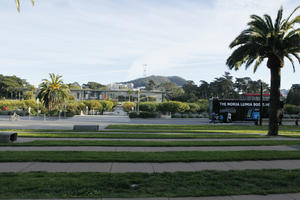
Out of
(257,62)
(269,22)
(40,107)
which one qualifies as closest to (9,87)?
(40,107)

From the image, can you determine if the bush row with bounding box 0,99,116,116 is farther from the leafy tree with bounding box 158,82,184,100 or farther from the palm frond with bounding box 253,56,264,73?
A: the leafy tree with bounding box 158,82,184,100

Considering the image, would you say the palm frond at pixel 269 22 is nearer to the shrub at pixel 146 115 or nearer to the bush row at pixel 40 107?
the shrub at pixel 146 115

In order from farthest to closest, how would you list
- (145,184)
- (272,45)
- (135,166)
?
(272,45) → (135,166) → (145,184)

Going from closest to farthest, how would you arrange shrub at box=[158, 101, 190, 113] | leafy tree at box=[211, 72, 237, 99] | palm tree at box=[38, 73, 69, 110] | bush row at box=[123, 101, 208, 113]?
palm tree at box=[38, 73, 69, 110]
shrub at box=[158, 101, 190, 113]
bush row at box=[123, 101, 208, 113]
leafy tree at box=[211, 72, 237, 99]

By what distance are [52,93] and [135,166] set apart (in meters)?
39.4

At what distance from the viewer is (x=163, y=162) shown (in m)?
8.89

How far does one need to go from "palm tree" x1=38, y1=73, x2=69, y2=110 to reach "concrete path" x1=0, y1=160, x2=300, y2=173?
123 ft

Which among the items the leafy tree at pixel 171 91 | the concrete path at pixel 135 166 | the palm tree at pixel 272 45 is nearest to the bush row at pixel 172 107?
the palm tree at pixel 272 45

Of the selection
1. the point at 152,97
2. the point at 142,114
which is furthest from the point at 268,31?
the point at 152,97

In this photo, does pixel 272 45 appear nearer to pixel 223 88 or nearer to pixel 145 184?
pixel 145 184

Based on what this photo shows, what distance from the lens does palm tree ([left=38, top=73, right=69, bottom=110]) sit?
43.5 meters

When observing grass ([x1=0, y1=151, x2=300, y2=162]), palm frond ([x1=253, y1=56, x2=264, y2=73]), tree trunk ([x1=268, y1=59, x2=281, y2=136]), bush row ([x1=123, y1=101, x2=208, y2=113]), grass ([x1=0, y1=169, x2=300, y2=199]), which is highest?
palm frond ([x1=253, y1=56, x2=264, y2=73])

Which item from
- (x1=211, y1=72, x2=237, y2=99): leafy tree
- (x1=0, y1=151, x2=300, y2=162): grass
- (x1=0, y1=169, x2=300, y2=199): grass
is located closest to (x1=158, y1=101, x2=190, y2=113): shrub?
(x1=0, y1=151, x2=300, y2=162): grass

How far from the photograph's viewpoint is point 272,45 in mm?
19531
